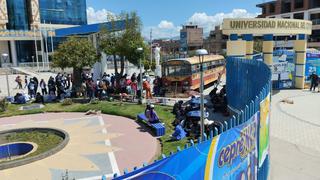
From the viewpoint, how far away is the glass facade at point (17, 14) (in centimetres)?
6701

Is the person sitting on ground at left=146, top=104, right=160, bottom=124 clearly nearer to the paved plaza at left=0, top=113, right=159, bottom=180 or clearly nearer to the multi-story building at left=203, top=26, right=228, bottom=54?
the paved plaza at left=0, top=113, right=159, bottom=180

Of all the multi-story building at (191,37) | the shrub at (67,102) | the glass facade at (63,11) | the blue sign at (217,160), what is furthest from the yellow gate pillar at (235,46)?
the multi-story building at (191,37)

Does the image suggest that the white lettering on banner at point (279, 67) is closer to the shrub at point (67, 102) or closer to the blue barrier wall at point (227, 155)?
the shrub at point (67, 102)

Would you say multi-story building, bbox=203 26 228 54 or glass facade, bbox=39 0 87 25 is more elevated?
glass facade, bbox=39 0 87 25

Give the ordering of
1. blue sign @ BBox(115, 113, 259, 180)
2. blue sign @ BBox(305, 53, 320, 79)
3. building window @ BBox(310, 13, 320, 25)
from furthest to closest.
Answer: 1. building window @ BBox(310, 13, 320, 25)
2. blue sign @ BBox(305, 53, 320, 79)
3. blue sign @ BBox(115, 113, 259, 180)

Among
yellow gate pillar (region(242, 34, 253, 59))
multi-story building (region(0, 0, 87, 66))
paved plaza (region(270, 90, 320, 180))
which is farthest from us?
multi-story building (region(0, 0, 87, 66))

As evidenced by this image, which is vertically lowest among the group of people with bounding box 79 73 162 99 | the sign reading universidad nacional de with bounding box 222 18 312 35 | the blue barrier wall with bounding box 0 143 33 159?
the blue barrier wall with bounding box 0 143 33 159

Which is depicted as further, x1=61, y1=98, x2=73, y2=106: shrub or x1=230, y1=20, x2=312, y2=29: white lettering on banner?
x1=61, y1=98, x2=73, y2=106: shrub

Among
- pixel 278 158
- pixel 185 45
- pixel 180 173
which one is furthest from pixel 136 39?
pixel 185 45

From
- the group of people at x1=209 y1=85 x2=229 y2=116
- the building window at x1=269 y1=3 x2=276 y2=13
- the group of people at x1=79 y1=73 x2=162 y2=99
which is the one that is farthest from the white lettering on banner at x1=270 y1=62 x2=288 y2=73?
the building window at x1=269 y1=3 x2=276 y2=13

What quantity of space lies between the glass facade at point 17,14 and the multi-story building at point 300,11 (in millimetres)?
54614

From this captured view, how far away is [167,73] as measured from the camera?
84.3ft

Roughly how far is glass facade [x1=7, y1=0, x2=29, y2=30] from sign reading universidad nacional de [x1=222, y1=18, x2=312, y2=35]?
5858 centimetres

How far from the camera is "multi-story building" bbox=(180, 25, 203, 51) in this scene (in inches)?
4419
